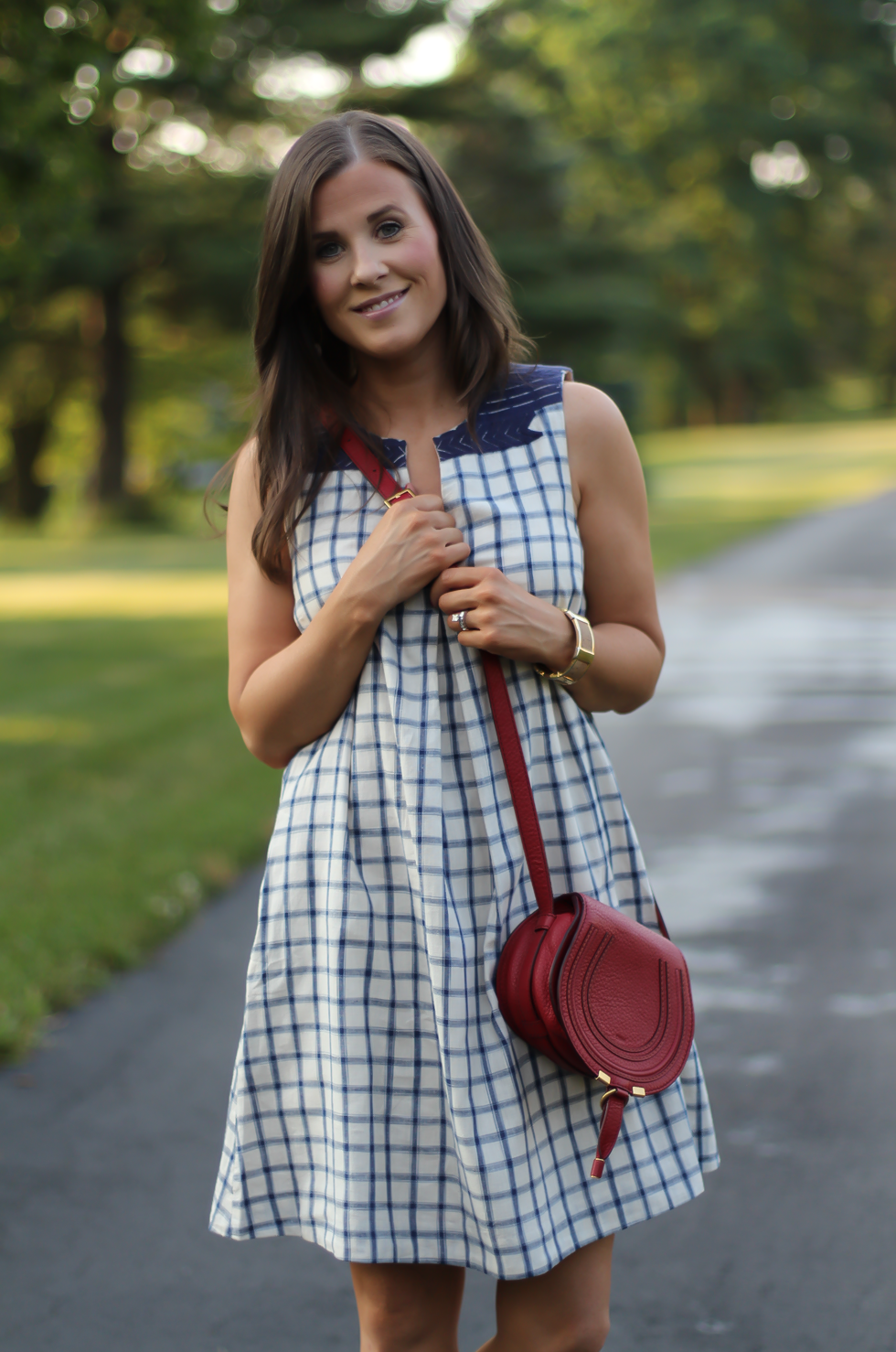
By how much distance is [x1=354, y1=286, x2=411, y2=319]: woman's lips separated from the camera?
206 centimetres

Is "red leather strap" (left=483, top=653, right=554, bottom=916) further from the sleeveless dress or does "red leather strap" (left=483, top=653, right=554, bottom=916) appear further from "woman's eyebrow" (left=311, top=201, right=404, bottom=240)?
"woman's eyebrow" (left=311, top=201, right=404, bottom=240)

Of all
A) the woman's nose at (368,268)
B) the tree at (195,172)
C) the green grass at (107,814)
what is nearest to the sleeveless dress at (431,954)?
the woman's nose at (368,268)

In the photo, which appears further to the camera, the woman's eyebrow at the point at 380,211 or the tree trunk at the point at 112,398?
the tree trunk at the point at 112,398

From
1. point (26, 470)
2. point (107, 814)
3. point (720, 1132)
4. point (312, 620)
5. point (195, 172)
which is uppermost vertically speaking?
point (195, 172)

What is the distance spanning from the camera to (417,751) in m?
1.97

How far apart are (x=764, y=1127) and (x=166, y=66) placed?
23273mm

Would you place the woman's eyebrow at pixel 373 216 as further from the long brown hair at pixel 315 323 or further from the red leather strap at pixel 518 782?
the red leather strap at pixel 518 782

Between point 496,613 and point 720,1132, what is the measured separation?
7.45ft

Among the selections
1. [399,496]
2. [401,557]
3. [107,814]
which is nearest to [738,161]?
[107,814]

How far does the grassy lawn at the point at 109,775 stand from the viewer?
5.02 metres

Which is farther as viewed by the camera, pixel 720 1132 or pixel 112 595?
pixel 112 595

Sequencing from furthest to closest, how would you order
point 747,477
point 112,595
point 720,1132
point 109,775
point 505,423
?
point 747,477
point 112,595
point 109,775
point 720,1132
point 505,423

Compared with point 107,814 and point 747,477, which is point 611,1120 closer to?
point 107,814

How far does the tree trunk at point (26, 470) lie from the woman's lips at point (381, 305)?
39.3 m
